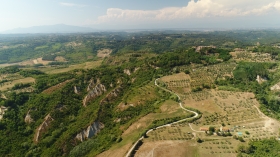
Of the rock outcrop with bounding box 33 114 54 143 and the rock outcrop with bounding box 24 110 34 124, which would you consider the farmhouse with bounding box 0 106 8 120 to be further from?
the rock outcrop with bounding box 33 114 54 143

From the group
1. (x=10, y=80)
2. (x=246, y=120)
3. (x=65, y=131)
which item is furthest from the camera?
(x=10, y=80)

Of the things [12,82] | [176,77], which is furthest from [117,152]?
[12,82]

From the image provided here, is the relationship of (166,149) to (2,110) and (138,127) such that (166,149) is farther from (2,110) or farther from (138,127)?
(2,110)

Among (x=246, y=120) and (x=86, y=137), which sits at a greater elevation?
(x=246, y=120)

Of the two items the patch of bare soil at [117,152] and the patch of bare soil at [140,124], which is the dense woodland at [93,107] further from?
the patch of bare soil at [140,124]

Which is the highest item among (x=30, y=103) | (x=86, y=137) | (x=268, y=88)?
(x=268, y=88)

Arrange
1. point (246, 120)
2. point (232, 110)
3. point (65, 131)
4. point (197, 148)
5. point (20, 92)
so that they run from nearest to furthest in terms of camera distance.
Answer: point (197, 148)
point (246, 120)
point (232, 110)
point (65, 131)
point (20, 92)

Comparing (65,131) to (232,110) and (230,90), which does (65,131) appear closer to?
(232,110)

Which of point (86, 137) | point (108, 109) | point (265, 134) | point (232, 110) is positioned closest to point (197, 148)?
point (265, 134)
